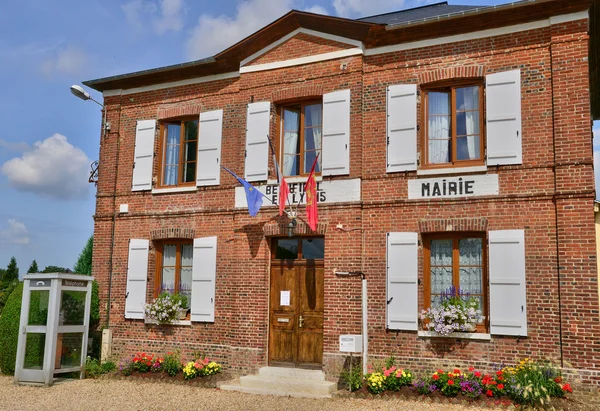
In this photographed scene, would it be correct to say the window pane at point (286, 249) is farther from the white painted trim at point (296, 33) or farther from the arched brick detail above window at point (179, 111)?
the white painted trim at point (296, 33)

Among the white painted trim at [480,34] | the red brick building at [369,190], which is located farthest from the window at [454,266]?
the white painted trim at [480,34]

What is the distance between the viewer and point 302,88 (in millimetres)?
11805

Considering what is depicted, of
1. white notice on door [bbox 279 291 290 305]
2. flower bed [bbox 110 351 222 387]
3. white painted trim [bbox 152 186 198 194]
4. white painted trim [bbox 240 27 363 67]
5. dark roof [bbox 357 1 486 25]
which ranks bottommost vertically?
flower bed [bbox 110 351 222 387]

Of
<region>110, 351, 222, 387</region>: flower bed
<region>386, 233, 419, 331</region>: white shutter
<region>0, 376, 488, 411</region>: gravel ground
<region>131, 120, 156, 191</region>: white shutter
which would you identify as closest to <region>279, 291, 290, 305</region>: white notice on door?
<region>110, 351, 222, 387</region>: flower bed

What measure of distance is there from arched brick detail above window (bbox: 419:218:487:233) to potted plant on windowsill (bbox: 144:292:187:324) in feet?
17.1

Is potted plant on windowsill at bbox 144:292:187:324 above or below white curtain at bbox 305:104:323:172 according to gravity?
below

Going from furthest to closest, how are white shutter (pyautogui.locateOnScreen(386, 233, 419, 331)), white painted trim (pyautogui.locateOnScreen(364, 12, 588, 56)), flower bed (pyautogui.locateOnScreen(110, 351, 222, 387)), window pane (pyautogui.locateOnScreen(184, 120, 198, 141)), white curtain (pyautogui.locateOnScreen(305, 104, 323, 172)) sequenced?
window pane (pyautogui.locateOnScreen(184, 120, 198, 141)) < white curtain (pyautogui.locateOnScreen(305, 104, 323, 172)) < flower bed (pyautogui.locateOnScreen(110, 351, 222, 387)) < white shutter (pyautogui.locateOnScreen(386, 233, 419, 331)) < white painted trim (pyautogui.locateOnScreen(364, 12, 588, 56))

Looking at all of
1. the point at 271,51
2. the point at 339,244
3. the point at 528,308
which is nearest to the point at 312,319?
the point at 339,244

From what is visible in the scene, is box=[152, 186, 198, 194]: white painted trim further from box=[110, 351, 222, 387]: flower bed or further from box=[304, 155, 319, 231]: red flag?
box=[110, 351, 222, 387]: flower bed

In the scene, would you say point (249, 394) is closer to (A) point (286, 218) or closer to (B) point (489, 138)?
(A) point (286, 218)

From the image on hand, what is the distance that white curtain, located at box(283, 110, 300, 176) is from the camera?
1200cm

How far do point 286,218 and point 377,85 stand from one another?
3064mm

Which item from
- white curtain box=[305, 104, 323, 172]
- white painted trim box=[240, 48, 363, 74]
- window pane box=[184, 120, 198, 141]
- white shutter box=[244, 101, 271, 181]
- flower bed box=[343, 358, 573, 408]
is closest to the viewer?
flower bed box=[343, 358, 573, 408]

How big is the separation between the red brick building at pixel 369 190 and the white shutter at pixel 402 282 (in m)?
0.03
